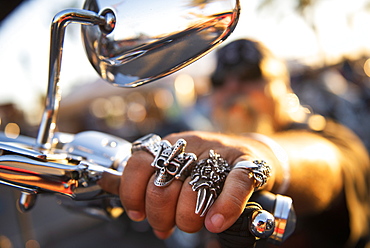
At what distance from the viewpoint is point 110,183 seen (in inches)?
26.3

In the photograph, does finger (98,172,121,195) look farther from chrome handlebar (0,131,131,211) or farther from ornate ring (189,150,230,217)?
ornate ring (189,150,230,217)

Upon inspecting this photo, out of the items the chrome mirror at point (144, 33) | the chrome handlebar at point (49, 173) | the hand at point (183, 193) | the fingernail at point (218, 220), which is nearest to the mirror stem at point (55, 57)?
the chrome mirror at point (144, 33)

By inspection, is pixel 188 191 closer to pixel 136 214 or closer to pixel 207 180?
pixel 207 180

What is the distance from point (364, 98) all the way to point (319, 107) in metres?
1.02

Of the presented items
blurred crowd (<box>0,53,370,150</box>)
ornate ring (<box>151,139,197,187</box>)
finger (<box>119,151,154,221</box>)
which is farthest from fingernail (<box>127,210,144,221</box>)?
blurred crowd (<box>0,53,370,150</box>)

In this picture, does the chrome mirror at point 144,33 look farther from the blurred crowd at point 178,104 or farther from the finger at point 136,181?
the blurred crowd at point 178,104

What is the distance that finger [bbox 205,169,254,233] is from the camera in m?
0.51

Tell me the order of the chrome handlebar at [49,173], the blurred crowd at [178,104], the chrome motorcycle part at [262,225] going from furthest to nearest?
the blurred crowd at [178,104] → the chrome handlebar at [49,173] → the chrome motorcycle part at [262,225]

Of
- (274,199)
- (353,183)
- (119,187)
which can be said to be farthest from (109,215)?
(353,183)

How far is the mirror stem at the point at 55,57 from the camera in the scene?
65 cm

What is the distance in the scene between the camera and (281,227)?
0.54 meters

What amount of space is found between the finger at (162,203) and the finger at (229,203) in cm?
8

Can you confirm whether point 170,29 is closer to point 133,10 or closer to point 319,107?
Result: point 133,10

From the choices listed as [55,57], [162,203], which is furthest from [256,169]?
[55,57]
